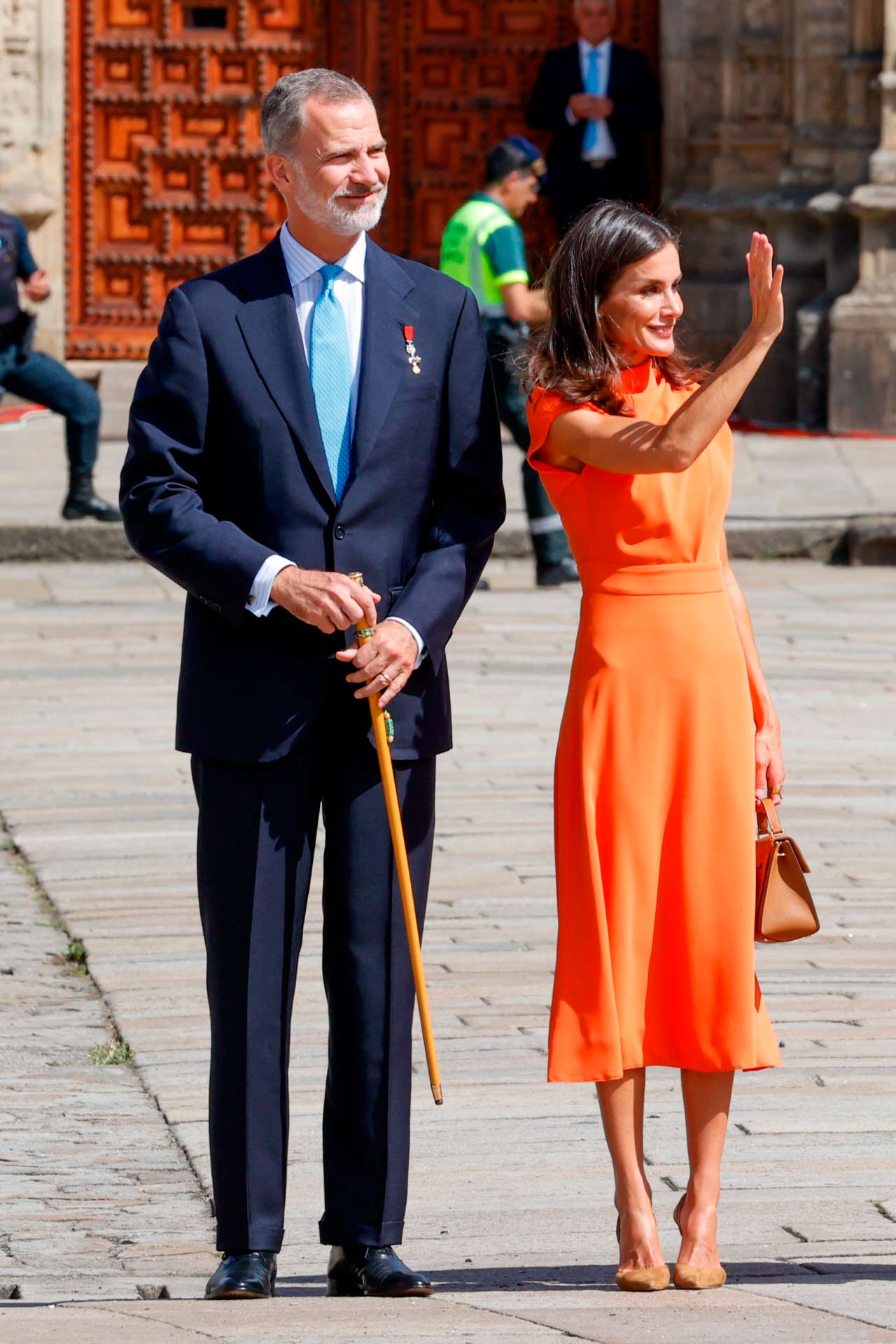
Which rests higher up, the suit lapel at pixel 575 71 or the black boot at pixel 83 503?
the suit lapel at pixel 575 71

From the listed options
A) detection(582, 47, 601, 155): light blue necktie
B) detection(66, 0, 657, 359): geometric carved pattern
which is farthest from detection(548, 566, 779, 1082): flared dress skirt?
detection(66, 0, 657, 359): geometric carved pattern

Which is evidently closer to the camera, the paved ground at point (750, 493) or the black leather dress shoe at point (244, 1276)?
the black leather dress shoe at point (244, 1276)

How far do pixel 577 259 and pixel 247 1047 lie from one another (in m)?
1.41

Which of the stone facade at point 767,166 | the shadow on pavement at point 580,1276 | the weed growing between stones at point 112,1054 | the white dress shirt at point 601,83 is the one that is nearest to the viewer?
the shadow on pavement at point 580,1276

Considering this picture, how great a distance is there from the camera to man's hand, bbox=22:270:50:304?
12.3 meters

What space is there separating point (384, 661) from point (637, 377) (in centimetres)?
68

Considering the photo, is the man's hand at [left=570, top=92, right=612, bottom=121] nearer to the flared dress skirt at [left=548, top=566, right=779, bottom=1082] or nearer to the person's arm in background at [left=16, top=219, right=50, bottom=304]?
the person's arm in background at [left=16, top=219, right=50, bottom=304]

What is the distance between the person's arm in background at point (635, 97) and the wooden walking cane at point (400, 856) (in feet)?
44.3

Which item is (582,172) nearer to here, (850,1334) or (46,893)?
(46,893)

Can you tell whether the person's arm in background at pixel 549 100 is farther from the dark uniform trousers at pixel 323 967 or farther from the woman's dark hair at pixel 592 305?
the dark uniform trousers at pixel 323 967

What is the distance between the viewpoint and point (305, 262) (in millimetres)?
4305

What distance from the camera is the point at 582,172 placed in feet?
56.5

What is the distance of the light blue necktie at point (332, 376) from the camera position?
4.26 m

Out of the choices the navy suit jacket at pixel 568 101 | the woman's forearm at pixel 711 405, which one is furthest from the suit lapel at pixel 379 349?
the navy suit jacket at pixel 568 101
